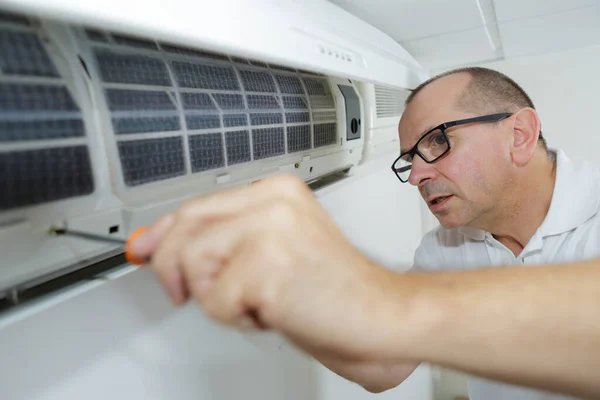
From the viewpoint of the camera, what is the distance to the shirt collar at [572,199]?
102cm

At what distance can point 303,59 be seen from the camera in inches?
23.7

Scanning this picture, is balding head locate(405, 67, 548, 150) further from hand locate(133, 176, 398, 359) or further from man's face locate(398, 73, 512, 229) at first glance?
hand locate(133, 176, 398, 359)

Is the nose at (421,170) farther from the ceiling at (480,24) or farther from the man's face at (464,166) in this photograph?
the ceiling at (480,24)

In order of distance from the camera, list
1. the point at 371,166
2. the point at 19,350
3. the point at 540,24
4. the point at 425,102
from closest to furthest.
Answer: the point at 19,350, the point at 425,102, the point at 540,24, the point at 371,166

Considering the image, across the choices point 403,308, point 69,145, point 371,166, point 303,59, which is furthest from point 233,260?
point 371,166

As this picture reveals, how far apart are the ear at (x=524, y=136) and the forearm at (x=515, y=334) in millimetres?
874

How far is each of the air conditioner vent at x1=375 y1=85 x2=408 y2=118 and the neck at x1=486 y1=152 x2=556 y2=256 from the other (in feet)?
1.64

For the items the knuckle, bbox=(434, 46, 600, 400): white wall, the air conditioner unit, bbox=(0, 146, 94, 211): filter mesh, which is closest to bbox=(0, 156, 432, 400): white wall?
the air conditioner unit

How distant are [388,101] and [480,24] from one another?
0.43 metres

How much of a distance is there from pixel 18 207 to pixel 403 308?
0.42 metres

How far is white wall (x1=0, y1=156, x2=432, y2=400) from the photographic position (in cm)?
57

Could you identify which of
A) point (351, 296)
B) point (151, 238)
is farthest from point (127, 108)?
point (351, 296)

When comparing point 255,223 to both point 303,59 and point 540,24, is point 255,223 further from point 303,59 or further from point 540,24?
point 540,24

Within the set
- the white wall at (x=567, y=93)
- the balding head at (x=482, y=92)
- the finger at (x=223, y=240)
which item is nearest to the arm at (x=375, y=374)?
the finger at (x=223, y=240)
